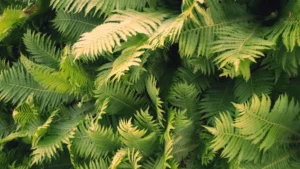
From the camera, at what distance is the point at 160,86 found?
5.63 feet

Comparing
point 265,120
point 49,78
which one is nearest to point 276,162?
point 265,120

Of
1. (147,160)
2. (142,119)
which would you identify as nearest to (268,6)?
(142,119)

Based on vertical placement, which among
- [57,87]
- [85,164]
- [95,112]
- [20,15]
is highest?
[20,15]

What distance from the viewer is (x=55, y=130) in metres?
1.89

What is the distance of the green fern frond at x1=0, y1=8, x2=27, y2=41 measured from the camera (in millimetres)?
1895

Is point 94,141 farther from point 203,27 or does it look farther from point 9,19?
point 9,19

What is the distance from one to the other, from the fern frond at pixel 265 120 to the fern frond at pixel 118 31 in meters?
0.48

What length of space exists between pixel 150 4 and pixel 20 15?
0.76 meters

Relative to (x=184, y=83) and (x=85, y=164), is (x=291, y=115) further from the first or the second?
(x=85, y=164)

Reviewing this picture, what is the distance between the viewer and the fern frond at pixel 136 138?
1.50 meters

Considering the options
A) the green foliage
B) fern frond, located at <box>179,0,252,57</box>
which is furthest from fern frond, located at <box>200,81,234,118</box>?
fern frond, located at <box>179,0,252,57</box>

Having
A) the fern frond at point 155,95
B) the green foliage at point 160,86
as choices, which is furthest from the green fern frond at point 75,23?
the fern frond at point 155,95

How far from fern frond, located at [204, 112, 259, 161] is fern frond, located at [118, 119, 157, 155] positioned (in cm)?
28

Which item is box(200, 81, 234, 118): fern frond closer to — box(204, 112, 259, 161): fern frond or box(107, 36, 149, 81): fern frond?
box(204, 112, 259, 161): fern frond
